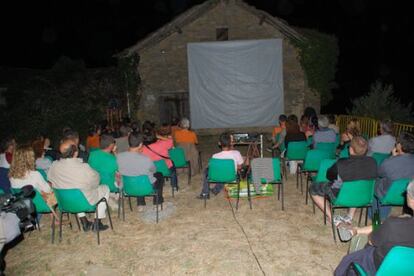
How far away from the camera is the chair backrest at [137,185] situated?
5.59 meters

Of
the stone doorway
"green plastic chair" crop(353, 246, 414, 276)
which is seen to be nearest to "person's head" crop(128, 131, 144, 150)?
"green plastic chair" crop(353, 246, 414, 276)

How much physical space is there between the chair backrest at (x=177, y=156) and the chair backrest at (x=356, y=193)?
10.8 feet

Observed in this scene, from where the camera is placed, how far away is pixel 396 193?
4.96 meters

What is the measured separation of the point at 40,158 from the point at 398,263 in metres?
5.42

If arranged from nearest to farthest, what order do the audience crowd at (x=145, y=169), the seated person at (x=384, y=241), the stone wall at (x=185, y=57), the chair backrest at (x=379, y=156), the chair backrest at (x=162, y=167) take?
the seated person at (x=384, y=241), the audience crowd at (x=145, y=169), the chair backrest at (x=379, y=156), the chair backrest at (x=162, y=167), the stone wall at (x=185, y=57)

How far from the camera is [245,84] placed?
15766mm

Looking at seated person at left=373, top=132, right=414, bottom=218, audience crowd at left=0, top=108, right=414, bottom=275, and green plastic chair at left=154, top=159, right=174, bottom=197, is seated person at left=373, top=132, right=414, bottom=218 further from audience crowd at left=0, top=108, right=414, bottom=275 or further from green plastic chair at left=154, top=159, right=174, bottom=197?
green plastic chair at left=154, top=159, right=174, bottom=197

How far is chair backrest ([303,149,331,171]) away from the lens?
6.80 metres

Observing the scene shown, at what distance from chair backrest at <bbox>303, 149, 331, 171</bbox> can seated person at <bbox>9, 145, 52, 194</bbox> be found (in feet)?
13.8

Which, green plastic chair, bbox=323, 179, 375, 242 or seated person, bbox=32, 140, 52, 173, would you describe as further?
seated person, bbox=32, 140, 52, 173

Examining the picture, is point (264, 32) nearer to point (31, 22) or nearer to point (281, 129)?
point (281, 129)

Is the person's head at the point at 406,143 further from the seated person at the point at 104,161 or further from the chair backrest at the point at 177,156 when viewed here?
the seated person at the point at 104,161

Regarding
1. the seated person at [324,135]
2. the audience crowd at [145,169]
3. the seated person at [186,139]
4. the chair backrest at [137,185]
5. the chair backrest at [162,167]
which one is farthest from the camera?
the seated person at [186,139]

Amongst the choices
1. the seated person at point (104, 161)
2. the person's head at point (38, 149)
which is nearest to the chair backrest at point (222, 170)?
the seated person at point (104, 161)
